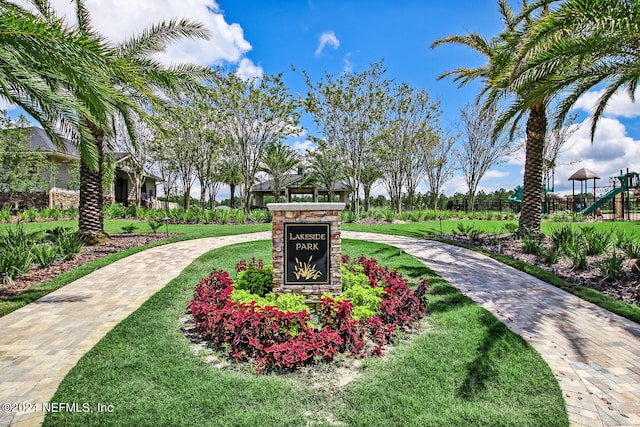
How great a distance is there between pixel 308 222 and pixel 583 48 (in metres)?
6.98

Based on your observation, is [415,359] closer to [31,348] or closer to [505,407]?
[505,407]

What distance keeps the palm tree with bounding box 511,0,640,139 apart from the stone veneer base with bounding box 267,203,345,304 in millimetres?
4905

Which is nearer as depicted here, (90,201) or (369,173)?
(90,201)

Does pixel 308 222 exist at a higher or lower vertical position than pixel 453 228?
higher

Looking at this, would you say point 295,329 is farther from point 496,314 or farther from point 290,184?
point 290,184

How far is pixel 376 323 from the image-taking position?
439 centimetres

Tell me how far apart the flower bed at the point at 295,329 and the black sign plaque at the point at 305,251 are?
51 cm

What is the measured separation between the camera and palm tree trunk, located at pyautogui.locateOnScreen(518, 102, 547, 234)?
11102mm

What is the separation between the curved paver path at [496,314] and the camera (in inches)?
128

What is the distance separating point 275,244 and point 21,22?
476 cm

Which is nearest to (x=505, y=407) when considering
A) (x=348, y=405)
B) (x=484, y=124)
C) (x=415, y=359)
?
(x=415, y=359)

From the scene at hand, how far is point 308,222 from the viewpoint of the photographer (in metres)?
5.45

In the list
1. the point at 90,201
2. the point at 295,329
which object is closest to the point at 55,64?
the point at 295,329

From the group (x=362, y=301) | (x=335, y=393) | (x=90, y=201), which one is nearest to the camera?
(x=335, y=393)
